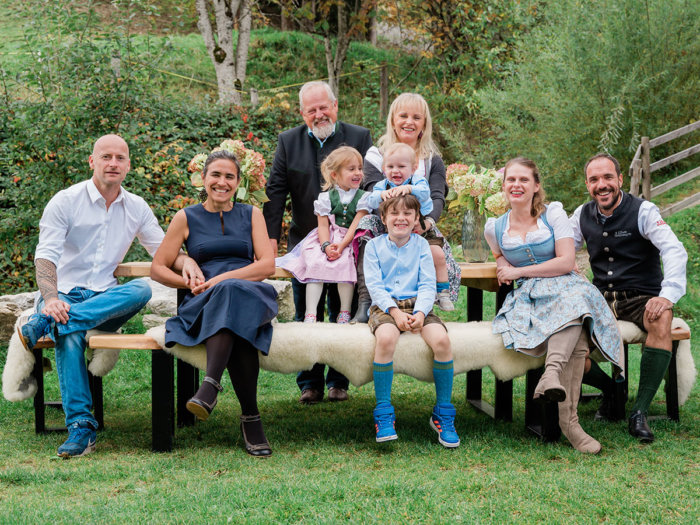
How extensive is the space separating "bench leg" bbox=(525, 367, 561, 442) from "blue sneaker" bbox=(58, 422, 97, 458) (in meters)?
2.48

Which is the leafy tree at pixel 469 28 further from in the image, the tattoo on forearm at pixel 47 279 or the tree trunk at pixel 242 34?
the tattoo on forearm at pixel 47 279

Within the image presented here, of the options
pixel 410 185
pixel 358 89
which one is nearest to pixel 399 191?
pixel 410 185

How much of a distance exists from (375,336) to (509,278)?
0.90 metres

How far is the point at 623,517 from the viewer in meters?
3.11

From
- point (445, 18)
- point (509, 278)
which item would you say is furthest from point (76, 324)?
point (445, 18)

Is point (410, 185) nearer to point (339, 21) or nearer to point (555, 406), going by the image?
point (555, 406)

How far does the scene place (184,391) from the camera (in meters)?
4.81

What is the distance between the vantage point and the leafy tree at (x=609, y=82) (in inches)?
430

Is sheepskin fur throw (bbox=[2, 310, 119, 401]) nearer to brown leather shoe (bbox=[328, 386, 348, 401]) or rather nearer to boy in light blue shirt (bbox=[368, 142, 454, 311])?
brown leather shoe (bbox=[328, 386, 348, 401])

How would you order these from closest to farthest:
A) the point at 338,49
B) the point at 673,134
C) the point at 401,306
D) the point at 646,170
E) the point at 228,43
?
the point at 401,306
the point at 646,170
the point at 673,134
the point at 228,43
the point at 338,49

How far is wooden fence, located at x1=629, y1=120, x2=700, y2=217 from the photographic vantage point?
10508 mm

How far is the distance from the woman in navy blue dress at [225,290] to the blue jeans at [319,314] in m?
0.58

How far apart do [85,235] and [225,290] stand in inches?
40.2

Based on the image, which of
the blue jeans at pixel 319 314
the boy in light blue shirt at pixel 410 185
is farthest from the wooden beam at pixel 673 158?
the boy in light blue shirt at pixel 410 185
